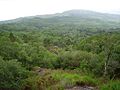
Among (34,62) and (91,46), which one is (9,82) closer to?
(34,62)

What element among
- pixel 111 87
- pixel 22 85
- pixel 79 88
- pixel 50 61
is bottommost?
pixel 50 61

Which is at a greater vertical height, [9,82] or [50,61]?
[9,82]

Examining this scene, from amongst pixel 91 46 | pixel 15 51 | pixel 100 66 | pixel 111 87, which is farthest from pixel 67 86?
pixel 91 46

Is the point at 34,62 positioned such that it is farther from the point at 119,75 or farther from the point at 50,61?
the point at 119,75

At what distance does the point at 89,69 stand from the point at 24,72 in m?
10.3

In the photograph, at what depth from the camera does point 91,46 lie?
64438 millimetres

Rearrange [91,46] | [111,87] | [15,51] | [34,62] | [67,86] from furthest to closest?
1. [91,46]
2. [34,62]
3. [15,51]
4. [67,86]
5. [111,87]

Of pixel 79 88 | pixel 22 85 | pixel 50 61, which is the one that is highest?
pixel 79 88

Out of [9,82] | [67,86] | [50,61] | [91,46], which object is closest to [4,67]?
[9,82]

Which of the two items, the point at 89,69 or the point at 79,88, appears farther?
the point at 89,69

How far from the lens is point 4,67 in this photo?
2916 cm

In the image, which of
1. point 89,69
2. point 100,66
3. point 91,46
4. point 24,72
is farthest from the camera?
point 91,46

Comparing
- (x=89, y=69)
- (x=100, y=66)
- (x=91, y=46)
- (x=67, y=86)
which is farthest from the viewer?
(x=91, y=46)

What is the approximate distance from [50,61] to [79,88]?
28589 millimetres
